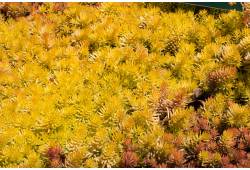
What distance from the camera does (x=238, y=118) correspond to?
4.88 m

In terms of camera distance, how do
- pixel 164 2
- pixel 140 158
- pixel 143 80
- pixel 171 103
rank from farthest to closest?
pixel 164 2 < pixel 143 80 < pixel 171 103 < pixel 140 158

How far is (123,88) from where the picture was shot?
5418 millimetres

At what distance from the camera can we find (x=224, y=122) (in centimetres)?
492

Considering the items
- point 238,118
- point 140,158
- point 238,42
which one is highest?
point 238,42

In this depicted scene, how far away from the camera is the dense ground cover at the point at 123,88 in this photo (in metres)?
4.73

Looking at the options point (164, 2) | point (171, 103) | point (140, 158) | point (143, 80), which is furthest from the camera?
point (164, 2)

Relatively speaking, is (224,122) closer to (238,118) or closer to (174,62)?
(238,118)

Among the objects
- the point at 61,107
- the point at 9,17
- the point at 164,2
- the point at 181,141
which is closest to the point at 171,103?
the point at 181,141

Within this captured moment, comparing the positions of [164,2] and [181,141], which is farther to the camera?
[164,2]

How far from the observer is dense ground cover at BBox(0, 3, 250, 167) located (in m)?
4.73

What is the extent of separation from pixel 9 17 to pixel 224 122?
333 cm

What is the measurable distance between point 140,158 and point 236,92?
132cm

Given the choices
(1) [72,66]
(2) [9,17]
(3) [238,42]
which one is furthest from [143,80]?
(2) [9,17]

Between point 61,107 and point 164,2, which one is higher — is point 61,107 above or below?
below
